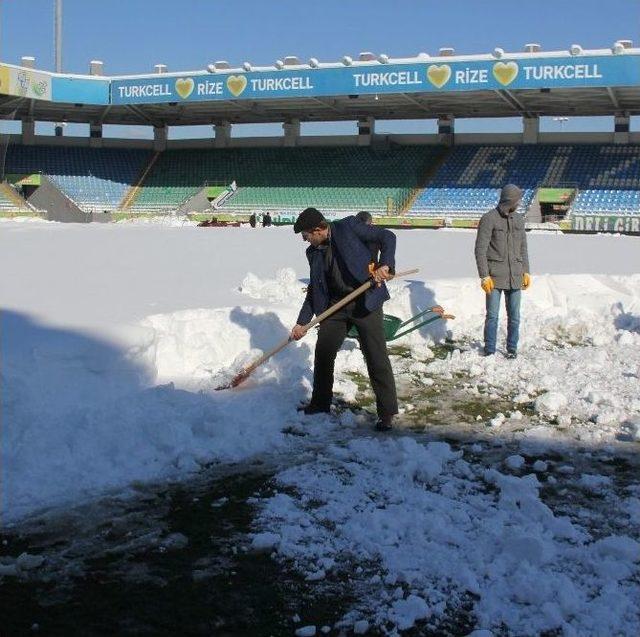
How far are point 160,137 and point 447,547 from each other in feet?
138

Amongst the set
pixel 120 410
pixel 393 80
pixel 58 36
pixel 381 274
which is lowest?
pixel 120 410

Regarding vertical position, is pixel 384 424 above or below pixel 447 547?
above

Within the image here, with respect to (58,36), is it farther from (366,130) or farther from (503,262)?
(503,262)

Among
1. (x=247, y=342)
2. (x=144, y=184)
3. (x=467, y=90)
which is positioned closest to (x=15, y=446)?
(x=247, y=342)

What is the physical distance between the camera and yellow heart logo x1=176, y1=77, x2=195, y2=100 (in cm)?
3422

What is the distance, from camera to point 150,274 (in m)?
10.2

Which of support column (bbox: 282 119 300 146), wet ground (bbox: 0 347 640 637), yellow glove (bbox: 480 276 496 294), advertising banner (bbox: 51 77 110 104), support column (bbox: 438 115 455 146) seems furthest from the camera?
support column (bbox: 282 119 300 146)

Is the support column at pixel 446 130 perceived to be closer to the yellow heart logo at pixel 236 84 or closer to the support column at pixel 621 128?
the support column at pixel 621 128

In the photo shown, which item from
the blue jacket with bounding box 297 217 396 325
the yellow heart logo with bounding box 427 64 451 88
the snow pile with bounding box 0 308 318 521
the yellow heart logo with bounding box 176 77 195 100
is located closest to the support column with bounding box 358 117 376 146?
the yellow heart logo with bounding box 427 64 451 88

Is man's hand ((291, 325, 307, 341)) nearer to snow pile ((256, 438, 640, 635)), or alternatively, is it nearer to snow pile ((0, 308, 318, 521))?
snow pile ((0, 308, 318, 521))

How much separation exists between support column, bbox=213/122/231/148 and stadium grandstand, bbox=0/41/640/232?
0.07 meters

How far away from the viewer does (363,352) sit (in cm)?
507

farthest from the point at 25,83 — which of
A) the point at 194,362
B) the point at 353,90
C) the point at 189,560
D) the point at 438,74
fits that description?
the point at 189,560

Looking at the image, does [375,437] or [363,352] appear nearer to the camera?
[375,437]
